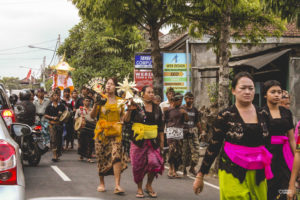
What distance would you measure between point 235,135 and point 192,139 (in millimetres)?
6290

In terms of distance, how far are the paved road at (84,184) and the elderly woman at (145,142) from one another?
0.38m

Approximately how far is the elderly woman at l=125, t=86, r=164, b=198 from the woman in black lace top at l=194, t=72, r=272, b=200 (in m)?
3.49

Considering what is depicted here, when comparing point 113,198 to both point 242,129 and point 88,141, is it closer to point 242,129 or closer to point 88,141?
point 242,129

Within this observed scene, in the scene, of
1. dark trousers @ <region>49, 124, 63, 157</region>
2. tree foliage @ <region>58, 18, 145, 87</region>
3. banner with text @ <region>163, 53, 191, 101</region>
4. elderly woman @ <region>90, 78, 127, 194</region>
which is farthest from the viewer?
tree foliage @ <region>58, 18, 145, 87</region>

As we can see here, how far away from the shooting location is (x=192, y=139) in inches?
418

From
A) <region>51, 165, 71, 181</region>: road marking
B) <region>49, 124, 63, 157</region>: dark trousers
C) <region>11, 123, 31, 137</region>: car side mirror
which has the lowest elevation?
<region>51, 165, 71, 181</region>: road marking

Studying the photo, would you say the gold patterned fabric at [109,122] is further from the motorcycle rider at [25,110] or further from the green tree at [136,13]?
the green tree at [136,13]

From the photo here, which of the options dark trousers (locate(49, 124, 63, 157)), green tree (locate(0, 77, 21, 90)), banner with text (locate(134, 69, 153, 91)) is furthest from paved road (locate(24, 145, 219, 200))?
green tree (locate(0, 77, 21, 90))

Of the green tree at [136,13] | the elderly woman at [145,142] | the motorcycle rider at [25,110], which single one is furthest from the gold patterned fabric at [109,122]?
the green tree at [136,13]

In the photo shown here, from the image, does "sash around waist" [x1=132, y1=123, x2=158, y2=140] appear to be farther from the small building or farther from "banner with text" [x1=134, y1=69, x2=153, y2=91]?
"banner with text" [x1=134, y1=69, x2=153, y2=91]

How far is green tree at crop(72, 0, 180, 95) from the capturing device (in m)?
13.4

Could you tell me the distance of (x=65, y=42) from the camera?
3472 centimetres

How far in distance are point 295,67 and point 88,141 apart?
22.7 ft

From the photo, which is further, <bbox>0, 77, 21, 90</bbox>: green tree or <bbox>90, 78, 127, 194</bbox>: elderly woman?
<bbox>0, 77, 21, 90</bbox>: green tree
